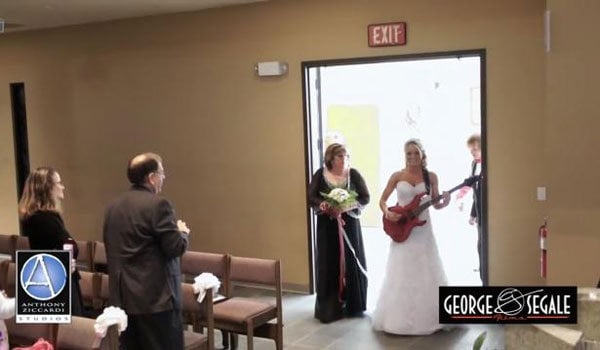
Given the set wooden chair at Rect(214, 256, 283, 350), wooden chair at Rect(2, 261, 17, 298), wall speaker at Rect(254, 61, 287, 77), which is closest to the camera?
wooden chair at Rect(214, 256, 283, 350)

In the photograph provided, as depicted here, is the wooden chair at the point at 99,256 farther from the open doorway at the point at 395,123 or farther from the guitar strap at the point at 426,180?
the guitar strap at the point at 426,180

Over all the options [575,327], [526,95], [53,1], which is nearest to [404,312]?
[526,95]

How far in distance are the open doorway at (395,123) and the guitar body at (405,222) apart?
3.41 feet

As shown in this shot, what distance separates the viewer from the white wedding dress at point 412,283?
5453 millimetres

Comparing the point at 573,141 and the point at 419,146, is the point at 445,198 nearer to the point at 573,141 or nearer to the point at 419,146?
the point at 419,146

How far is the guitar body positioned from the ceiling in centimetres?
270

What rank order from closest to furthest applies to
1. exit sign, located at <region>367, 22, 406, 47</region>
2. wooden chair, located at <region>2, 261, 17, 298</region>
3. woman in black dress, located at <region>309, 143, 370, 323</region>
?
wooden chair, located at <region>2, 261, 17, 298</region> < woman in black dress, located at <region>309, 143, 370, 323</region> < exit sign, located at <region>367, 22, 406, 47</region>

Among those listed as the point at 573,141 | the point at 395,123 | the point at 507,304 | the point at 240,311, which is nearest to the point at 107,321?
the point at 240,311

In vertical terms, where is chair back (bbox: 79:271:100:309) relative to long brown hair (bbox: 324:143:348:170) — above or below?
below

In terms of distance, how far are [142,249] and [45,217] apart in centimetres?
104

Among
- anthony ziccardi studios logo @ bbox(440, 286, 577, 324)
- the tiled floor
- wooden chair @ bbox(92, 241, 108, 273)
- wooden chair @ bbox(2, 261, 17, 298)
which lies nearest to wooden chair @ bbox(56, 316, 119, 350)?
wooden chair @ bbox(2, 261, 17, 298)

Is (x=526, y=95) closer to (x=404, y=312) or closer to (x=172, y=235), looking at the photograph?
(x=404, y=312)

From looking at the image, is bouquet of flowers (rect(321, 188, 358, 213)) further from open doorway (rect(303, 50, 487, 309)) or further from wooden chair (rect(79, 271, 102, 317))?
wooden chair (rect(79, 271, 102, 317))

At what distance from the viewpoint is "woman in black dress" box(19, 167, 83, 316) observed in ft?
14.6
